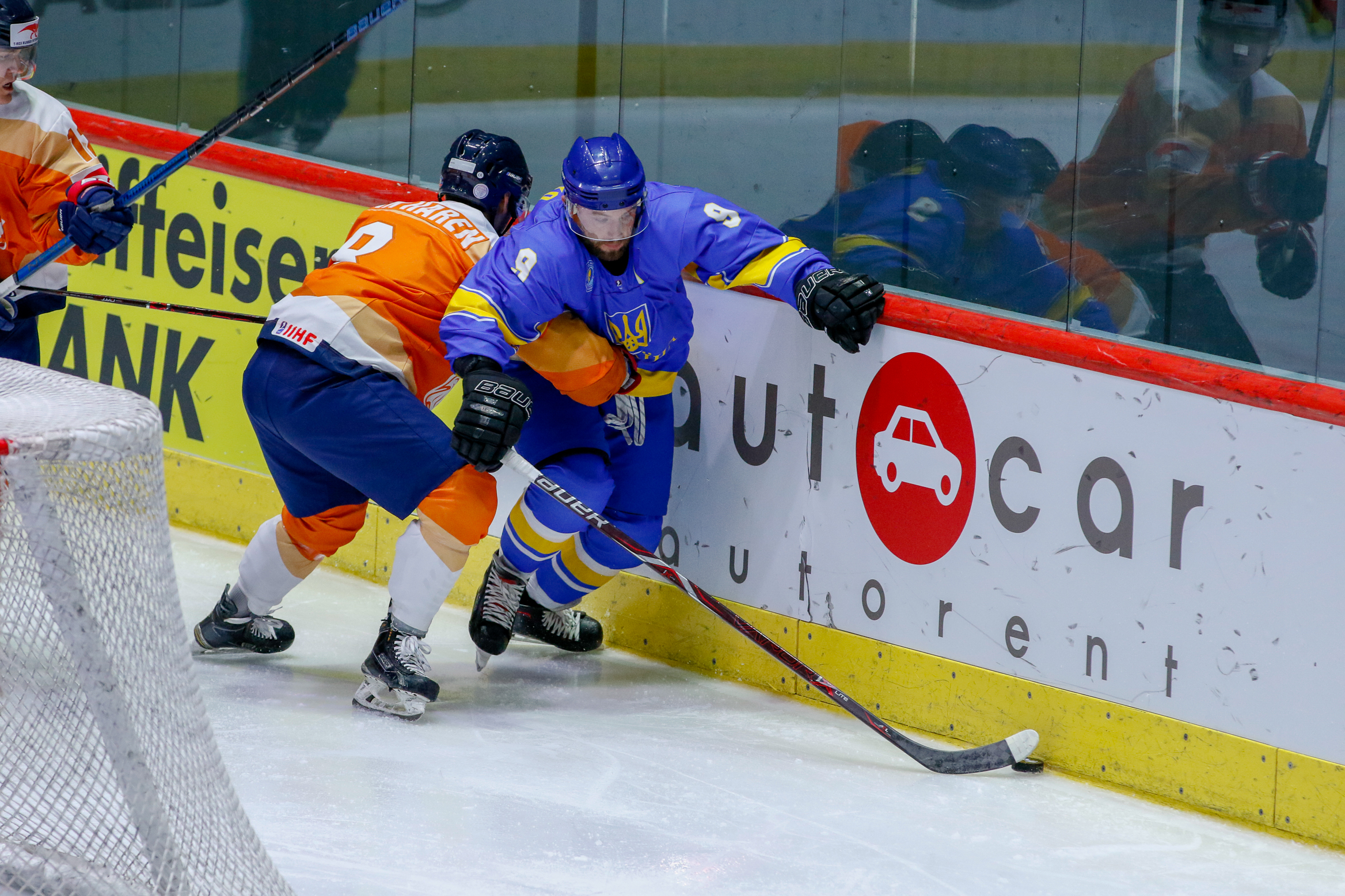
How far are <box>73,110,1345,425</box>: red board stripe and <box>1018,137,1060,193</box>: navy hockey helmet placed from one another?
405 mm

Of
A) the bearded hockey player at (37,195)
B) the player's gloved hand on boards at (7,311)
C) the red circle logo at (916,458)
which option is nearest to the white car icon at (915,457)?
the red circle logo at (916,458)

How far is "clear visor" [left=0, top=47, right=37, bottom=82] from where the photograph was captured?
379 centimetres

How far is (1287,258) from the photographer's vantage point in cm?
353

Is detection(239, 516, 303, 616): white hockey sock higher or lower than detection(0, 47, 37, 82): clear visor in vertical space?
lower

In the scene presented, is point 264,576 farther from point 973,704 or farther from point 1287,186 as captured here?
point 1287,186

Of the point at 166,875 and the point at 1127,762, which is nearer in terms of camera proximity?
the point at 166,875

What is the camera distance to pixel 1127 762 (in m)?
3.32

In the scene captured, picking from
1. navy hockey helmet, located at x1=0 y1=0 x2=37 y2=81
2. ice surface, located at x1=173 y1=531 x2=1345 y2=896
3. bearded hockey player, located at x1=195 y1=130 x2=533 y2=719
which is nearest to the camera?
ice surface, located at x1=173 y1=531 x2=1345 y2=896

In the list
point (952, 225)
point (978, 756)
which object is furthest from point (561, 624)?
point (952, 225)

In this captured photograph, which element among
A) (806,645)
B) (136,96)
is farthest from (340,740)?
(136,96)

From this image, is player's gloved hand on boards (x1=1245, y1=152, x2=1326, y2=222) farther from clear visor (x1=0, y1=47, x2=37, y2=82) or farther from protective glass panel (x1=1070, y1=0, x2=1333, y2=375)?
clear visor (x1=0, y1=47, x2=37, y2=82)

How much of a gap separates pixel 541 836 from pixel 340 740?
1.96 ft

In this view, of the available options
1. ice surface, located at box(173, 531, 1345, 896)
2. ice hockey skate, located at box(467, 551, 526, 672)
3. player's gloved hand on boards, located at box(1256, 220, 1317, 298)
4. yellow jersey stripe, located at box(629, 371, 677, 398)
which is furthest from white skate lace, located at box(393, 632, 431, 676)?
player's gloved hand on boards, located at box(1256, 220, 1317, 298)

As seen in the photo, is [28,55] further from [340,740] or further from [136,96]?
[136,96]
